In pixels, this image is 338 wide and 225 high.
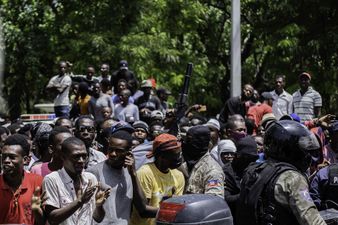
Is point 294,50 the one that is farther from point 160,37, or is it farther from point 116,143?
point 116,143

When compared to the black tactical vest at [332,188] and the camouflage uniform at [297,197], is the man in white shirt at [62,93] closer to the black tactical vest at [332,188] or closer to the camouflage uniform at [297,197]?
the black tactical vest at [332,188]

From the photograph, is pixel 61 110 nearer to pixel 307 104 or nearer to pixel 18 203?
pixel 307 104

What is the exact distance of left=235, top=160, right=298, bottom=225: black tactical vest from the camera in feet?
16.4

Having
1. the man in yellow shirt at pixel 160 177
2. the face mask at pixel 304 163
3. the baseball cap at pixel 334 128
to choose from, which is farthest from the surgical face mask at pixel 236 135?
the face mask at pixel 304 163

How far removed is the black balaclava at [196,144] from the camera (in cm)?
740

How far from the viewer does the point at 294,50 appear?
22.1m

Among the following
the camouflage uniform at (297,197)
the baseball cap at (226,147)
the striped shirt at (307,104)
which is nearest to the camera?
the camouflage uniform at (297,197)

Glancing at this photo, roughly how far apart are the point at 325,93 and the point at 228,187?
15.4m

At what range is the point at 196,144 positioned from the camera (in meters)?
7.40

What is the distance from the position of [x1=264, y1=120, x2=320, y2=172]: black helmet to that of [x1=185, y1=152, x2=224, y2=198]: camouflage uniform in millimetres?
1610

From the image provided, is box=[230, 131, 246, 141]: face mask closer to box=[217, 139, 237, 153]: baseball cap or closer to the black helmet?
box=[217, 139, 237, 153]: baseball cap

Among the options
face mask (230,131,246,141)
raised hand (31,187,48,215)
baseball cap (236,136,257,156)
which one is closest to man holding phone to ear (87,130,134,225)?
Answer: raised hand (31,187,48,215)

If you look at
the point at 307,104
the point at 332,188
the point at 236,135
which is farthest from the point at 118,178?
the point at 307,104

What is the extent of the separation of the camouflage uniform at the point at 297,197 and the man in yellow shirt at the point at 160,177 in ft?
7.19
